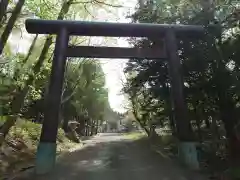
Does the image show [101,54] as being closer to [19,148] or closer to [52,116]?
[52,116]

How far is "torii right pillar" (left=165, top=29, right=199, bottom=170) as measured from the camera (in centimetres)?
1034

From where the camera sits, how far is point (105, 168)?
11.1 meters

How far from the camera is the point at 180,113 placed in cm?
1071

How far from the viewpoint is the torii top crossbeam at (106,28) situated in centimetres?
1145

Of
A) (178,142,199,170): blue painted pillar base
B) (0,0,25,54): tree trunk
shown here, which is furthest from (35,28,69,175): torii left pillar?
(178,142,199,170): blue painted pillar base

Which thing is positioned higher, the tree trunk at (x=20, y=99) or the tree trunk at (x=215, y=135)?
the tree trunk at (x=20, y=99)

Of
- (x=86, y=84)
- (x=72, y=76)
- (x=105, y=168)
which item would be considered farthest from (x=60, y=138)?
(x=105, y=168)

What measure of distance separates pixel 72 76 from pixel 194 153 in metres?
20.8

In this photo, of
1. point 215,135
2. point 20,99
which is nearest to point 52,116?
point 20,99

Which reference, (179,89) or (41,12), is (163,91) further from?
(41,12)

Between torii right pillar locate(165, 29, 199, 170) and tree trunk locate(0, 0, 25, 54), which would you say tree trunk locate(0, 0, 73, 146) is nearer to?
tree trunk locate(0, 0, 25, 54)

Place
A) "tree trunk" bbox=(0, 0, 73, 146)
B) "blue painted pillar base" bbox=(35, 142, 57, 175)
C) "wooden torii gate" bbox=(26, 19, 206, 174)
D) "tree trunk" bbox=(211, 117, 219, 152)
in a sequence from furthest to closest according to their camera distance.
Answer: "tree trunk" bbox=(211, 117, 219, 152) → "tree trunk" bbox=(0, 0, 73, 146) → "wooden torii gate" bbox=(26, 19, 206, 174) → "blue painted pillar base" bbox=(35, 142, 57, 175)

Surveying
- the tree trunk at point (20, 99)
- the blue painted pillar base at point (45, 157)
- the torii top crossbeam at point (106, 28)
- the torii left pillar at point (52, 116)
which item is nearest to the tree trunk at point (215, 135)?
the torii top crossbeam at point (106, 28)

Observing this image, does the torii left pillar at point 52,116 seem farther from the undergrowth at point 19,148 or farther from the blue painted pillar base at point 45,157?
the undergrowth at point 19,148
